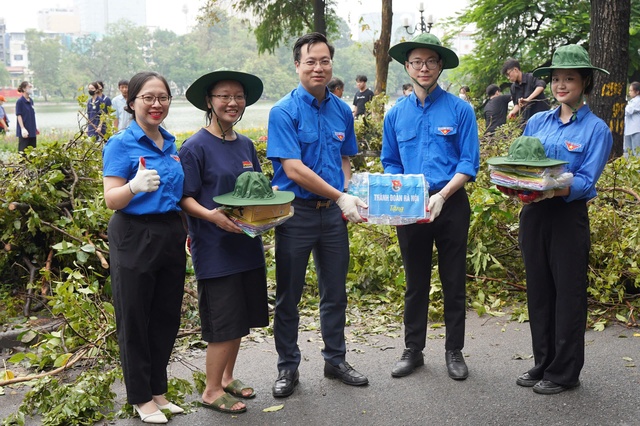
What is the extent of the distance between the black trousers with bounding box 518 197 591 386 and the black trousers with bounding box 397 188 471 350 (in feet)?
1.37

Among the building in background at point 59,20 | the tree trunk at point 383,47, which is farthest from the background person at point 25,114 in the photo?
the building in background at point 59,20

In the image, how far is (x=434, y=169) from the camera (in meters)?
4.91

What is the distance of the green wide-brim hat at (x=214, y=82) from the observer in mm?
4449

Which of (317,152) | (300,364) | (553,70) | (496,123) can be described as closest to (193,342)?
(300,364)

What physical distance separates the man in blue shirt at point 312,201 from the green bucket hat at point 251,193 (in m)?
0.40

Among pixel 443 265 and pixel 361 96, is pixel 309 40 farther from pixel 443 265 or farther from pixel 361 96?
pixel 361 96

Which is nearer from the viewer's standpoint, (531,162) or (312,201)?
(531,162)

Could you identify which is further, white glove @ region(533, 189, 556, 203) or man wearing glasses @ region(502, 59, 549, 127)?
man wearing glasses @ region(502, 59, 549, 127)

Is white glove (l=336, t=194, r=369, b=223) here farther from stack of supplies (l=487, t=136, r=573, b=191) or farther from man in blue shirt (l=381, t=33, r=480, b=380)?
stack of supplies (l=487, t=136, r=573, b=191)

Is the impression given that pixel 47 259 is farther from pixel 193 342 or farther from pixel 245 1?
pixel 245 1

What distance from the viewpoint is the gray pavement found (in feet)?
14.5

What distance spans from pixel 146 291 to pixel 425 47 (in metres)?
2.36

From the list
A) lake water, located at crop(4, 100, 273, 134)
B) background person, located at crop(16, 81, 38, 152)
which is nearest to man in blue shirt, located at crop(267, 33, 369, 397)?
lake water, located at crop(4, 100, 273, 134)

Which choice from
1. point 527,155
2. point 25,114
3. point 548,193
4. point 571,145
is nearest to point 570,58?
point 571,145
